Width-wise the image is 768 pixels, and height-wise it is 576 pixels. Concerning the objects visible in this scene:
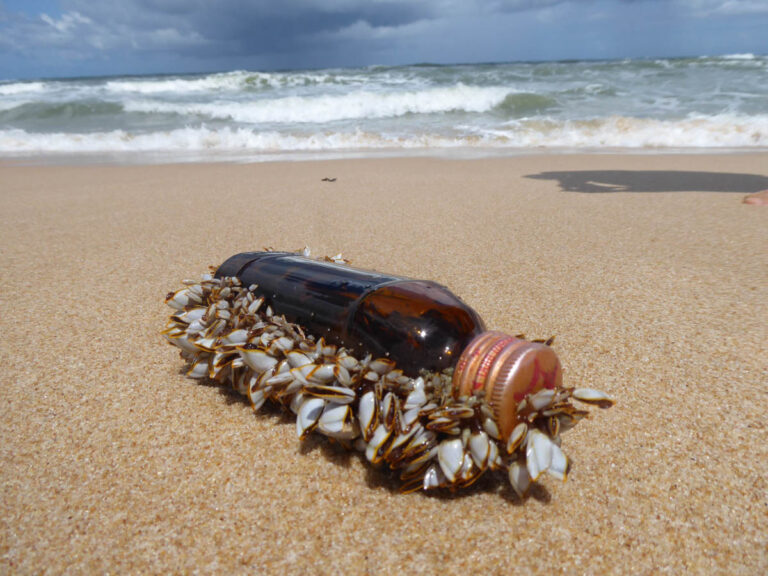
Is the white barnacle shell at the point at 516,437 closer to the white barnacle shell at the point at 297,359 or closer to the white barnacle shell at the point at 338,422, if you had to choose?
the white barnacle shell at the point at 338,422

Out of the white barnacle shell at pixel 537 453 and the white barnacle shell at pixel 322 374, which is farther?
the white barnacle shell at pixel 322 374

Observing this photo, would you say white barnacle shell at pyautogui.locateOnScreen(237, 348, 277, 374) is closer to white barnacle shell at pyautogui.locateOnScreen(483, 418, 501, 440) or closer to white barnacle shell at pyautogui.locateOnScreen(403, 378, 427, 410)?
white barnacle shell at pyautogui.locateOnScreen(403, 378, 427, 410)

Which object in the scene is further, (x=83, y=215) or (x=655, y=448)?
(x=83, y=215)

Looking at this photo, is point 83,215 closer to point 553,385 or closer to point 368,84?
point 553,385

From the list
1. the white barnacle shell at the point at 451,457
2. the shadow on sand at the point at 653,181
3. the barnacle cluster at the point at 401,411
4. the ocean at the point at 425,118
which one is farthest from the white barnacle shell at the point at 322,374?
the ocean at the point at 425,118

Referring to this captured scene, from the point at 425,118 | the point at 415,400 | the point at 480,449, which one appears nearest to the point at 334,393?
the point at 415,400

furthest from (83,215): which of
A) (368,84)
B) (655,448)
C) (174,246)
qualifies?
(368,84)
